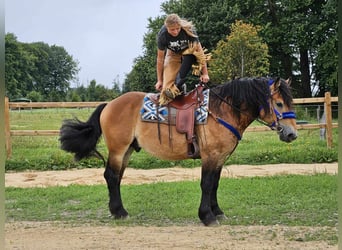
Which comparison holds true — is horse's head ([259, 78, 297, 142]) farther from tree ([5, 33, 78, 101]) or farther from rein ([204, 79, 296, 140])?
tree ([5, 33, 78, 101])

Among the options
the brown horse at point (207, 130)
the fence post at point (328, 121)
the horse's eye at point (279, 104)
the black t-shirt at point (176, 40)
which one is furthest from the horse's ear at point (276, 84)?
the fence post at point (328, 121)

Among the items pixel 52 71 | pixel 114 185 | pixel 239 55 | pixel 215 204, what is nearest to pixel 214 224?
pixel 215 204

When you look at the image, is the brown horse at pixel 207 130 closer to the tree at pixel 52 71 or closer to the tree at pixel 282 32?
the tree at pixel 282 32

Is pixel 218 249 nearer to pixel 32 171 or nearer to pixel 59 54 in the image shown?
pixel 32 171

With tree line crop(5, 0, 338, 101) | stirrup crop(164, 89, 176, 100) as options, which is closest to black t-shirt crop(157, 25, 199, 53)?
stirrup crop(164, 89, 176, 100)

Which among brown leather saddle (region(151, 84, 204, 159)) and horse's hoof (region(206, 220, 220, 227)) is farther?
brown leather saddle (region(151, 84, 204, 159))

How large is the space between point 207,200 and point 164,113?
3.82 feet

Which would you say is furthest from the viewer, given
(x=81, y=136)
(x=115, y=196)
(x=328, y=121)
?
(x=328, y=121)

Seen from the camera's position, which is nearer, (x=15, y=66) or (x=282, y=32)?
(x=15, y=66)

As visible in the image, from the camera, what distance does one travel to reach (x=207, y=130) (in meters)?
5.20

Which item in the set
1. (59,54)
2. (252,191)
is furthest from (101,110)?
(59,54)

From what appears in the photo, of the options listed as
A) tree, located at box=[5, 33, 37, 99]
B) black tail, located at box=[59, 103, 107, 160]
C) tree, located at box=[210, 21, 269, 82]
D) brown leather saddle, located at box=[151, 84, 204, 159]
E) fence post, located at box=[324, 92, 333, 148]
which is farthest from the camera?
tree, located at box=[210, 21, 269, 82]

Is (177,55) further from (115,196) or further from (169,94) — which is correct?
(115,196)

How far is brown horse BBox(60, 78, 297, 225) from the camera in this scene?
16.6 feet
